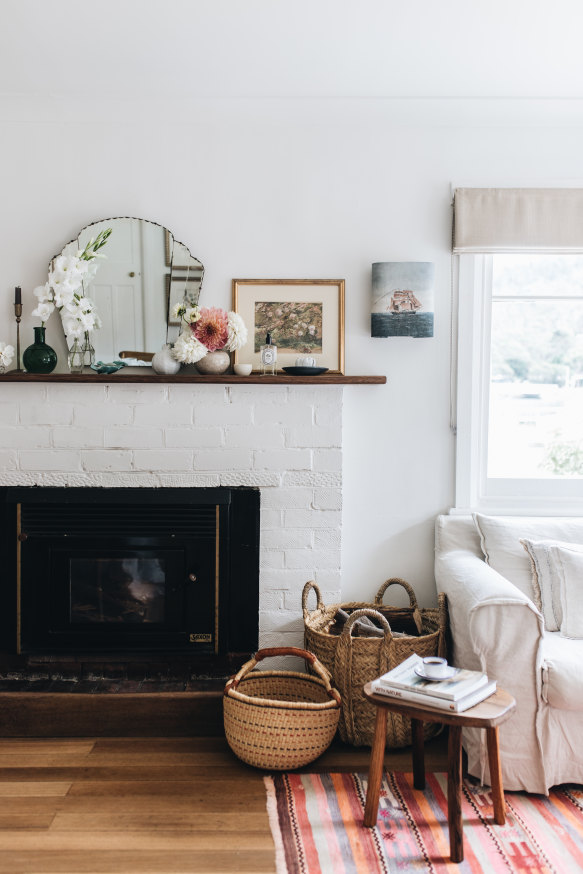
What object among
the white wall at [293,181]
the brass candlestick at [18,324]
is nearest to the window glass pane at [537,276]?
the white wall at [293,181]

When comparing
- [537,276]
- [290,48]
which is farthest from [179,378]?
[537,276]

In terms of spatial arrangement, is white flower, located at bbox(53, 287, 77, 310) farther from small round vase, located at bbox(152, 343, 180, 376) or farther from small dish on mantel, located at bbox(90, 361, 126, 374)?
small round vase, located at bbox(152, 343, 180, 376)

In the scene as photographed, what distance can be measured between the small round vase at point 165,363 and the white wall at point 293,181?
1.05 ft

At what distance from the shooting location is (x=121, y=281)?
2900mm

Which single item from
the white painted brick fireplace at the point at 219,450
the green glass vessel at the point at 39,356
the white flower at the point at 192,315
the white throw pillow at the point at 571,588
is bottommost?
the white throw pillow at the point at 571,588

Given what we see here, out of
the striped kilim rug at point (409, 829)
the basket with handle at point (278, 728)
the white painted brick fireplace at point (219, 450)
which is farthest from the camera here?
the white painted brick fireplace at point (219, 450)

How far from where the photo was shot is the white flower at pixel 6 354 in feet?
9.20

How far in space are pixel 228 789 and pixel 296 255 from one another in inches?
78.2

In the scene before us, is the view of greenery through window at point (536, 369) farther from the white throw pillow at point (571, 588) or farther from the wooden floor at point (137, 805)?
the wooden floor at point (137, 805)

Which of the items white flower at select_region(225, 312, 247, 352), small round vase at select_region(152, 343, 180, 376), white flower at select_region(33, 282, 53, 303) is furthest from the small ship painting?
white flower at select_region(33, 282, 53, 303)

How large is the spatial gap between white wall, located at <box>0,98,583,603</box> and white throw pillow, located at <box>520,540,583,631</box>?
30.2 inches

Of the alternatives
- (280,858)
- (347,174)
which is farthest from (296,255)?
(280,858)

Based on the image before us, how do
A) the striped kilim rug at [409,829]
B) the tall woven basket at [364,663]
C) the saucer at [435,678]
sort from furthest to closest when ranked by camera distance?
the tall woven basket at [364,663] < the saucer at [435,678] < the striped kilim rug at [409,829]

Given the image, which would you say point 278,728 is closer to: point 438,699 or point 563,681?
point 438,699
